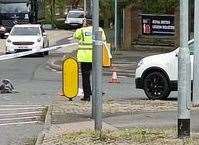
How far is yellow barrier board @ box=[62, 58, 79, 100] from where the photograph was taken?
14.6 meters

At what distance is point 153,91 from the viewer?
15773mm

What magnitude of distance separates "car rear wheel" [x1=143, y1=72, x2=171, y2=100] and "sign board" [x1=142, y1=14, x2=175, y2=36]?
19.3 m

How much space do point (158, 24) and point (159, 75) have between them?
19656 millimetres

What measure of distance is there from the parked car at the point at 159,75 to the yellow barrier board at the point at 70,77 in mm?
1800

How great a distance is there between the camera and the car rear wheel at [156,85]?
15.6 m

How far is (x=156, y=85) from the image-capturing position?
15.8 m

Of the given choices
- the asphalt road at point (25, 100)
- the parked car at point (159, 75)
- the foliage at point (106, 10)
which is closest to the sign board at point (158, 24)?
the foliage at point (106, 10)

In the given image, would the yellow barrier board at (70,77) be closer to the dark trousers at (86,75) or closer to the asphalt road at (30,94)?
the dark trousers at (86,75)

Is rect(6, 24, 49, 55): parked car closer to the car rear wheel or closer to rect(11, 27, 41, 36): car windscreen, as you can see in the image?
rect(11, 27, 41, 36): car windscreen

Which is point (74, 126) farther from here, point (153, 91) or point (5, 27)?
point (5, 27)

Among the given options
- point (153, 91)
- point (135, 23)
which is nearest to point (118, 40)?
point (135, 23)

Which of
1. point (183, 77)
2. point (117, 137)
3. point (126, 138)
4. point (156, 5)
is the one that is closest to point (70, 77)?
point (117, 137)

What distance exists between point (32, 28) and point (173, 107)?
76.1 feet

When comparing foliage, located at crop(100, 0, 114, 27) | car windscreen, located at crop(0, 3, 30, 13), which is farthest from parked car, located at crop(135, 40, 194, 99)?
car windscreen, located at crop(0, 3, 30, 13)
